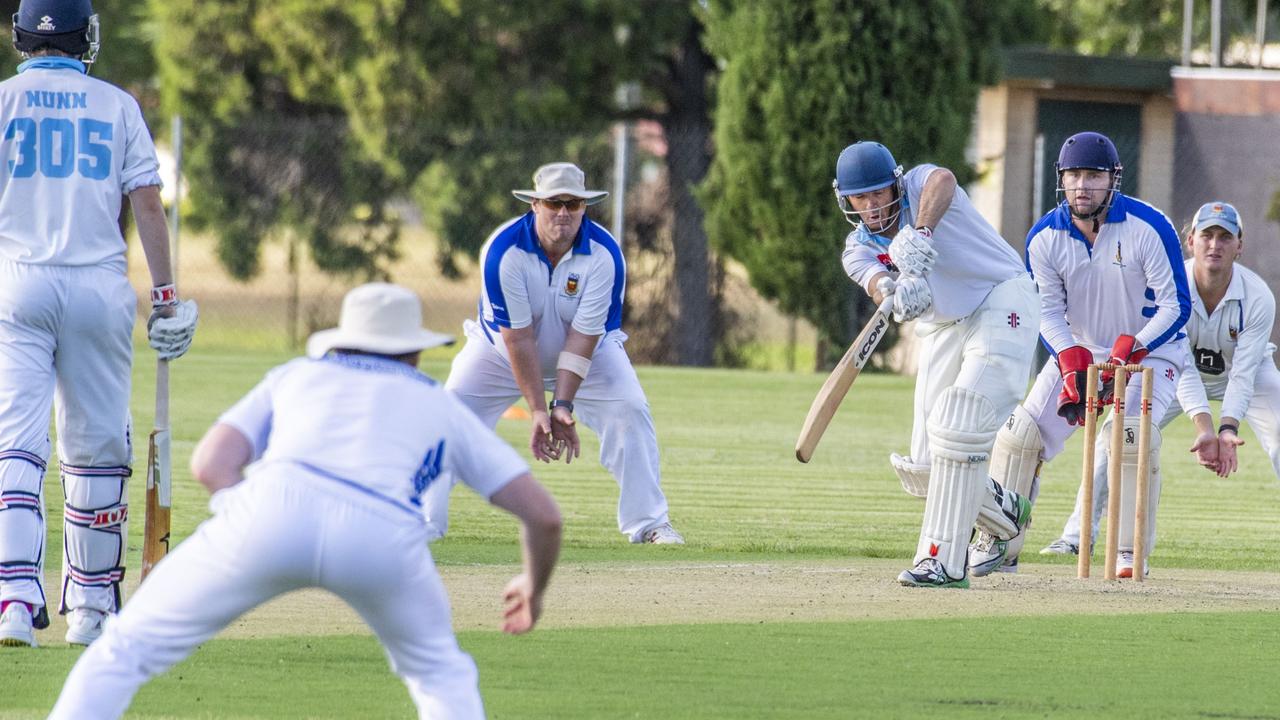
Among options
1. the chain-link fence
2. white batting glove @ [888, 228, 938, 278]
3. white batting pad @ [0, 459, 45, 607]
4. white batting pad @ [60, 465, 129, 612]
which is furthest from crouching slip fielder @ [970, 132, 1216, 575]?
the chain-link fence

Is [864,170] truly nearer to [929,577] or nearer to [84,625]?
[929,577]

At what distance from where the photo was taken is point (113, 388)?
5.82 metres

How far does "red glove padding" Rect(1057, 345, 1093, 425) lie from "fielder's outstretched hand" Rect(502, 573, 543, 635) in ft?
13.9

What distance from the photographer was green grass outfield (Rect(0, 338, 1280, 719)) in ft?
16.7

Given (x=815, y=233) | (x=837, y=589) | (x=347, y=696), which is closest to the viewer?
(x=347, y=696)

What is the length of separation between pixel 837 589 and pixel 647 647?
152cm

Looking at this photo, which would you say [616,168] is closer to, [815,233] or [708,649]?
[815,233]

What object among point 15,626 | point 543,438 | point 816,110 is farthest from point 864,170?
point 816,110

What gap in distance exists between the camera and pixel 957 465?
23.2 ft

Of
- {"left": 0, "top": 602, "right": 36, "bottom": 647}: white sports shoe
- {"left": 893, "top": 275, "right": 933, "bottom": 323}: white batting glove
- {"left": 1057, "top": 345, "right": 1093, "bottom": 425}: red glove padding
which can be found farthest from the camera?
{"left": 1057, "top": 345, "right": 1093, "bottom": 425}: red glove padding

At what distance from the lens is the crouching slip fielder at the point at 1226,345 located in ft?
26.9

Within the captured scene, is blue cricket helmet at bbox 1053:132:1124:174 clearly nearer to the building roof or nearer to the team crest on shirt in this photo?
the team crest on shirt

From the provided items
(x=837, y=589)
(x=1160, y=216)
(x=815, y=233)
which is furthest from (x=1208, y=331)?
(x=815, y=233)

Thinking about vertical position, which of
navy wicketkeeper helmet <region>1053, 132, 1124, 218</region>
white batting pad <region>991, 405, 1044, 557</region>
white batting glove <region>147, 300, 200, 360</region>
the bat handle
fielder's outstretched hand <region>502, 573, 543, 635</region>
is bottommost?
fielder's outstretched hand <region>502, 573, 543, 635</region>
